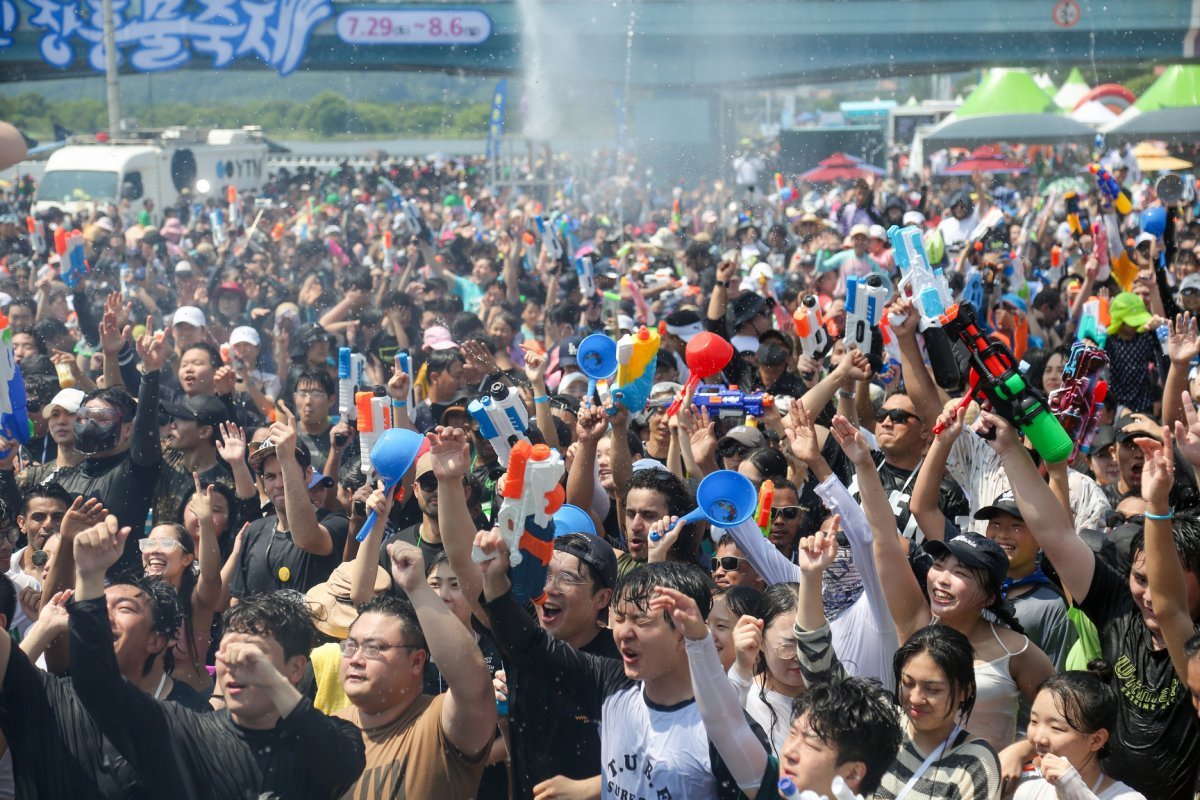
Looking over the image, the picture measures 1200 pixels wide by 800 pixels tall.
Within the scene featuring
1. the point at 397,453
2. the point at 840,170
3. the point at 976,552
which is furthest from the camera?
the point at 840,170

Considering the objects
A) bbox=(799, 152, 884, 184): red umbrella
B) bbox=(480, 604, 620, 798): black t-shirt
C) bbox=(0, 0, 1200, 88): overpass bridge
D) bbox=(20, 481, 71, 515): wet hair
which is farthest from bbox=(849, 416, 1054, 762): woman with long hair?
bbox=(0, 0, 1200, 88): overpass bridge

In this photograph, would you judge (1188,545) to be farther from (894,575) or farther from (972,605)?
(894,575)

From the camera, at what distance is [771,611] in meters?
3.92

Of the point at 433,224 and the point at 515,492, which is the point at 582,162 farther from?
the point at 515,492

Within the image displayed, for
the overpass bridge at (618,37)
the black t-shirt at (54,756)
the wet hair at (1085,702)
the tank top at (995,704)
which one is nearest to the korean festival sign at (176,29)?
the overpass bridge at (618,37)

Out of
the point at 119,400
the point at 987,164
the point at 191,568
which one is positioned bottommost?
the point at 191,568

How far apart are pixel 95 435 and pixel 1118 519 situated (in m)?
4.12

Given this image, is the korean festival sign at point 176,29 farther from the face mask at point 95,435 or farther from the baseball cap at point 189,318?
the face mask at point 95,435

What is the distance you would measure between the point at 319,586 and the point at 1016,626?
2.23 meters

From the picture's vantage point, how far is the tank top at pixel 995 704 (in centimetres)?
371

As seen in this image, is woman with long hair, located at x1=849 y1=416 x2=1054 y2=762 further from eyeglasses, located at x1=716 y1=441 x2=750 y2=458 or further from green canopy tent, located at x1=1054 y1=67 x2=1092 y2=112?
green canopy tent, located at x1=1054 y1=67 x2=1092 y2=112

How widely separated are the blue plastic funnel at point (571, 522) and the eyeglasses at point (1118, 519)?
1784 millimetres

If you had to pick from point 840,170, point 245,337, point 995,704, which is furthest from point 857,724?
point 840,170

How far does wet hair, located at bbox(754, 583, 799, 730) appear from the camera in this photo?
12.6 feet
